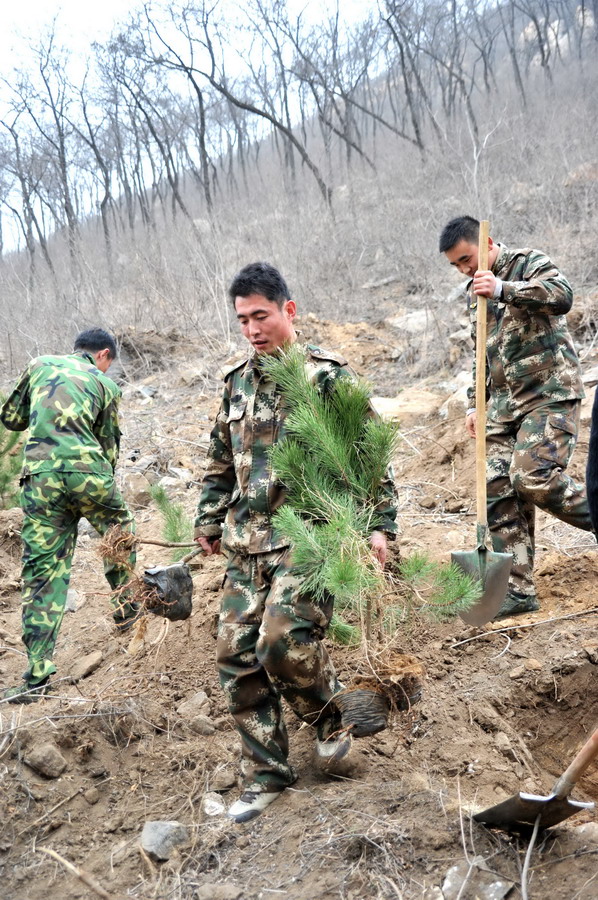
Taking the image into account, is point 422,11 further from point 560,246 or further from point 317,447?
point 317,447

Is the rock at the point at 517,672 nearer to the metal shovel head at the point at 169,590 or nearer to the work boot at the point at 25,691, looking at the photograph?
the metal shovel head at the point at 169,590

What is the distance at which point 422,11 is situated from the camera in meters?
26.6

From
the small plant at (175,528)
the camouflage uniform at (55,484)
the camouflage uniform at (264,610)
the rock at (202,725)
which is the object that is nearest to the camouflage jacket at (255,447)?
the camouflage uniform at (264,610)

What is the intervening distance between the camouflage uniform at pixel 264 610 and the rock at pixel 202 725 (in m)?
0.67

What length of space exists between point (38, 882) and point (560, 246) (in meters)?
10.9

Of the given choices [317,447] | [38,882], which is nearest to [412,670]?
[317,447]

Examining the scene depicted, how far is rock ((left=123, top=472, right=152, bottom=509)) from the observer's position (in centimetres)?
720

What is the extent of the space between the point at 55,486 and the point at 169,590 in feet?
4.94

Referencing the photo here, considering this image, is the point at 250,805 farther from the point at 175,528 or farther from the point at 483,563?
the point at 175,528

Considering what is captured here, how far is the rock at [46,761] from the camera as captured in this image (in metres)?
3.05

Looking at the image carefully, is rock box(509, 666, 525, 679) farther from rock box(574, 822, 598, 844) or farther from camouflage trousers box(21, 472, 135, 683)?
camouflage trousers box(21, 472, 135, 683)

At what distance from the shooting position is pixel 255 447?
2.81m

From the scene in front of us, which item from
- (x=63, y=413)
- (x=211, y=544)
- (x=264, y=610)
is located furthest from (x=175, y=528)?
(x=264, y=610)

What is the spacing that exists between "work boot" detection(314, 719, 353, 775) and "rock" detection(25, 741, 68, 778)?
1061 millimetres
